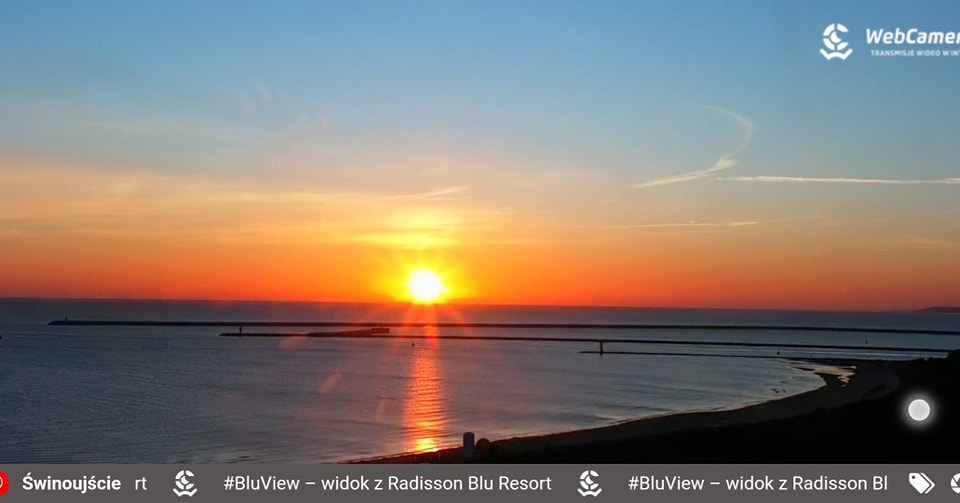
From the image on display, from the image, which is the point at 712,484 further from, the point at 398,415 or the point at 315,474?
the point at 398,415

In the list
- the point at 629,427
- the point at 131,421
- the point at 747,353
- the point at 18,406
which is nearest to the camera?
the point at 629,427

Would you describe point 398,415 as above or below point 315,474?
above

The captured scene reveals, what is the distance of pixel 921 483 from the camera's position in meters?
8.30

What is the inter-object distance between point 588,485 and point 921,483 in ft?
Answer: 10.1

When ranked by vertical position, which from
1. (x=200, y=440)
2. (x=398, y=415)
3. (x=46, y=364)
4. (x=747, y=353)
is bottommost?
(x=200, y=440)

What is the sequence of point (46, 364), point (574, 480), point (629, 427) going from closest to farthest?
point (574, 480) < point (629, 427) < point (46, 364)

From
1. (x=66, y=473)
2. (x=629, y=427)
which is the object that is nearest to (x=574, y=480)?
(x=66, y=473)

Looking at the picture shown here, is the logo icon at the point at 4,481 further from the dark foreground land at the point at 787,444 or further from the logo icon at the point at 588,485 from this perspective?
the dark foreground land at the point at 787,444

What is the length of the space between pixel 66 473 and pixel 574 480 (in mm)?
4914

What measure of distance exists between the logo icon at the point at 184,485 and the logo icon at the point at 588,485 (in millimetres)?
3636

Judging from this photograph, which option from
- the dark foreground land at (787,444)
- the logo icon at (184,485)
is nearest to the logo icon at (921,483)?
the dark foreground land at (787,444)

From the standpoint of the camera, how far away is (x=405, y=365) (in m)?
89.7

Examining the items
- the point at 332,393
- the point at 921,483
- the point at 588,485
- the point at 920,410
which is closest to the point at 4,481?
the point at 588,485

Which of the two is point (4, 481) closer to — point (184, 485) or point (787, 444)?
point (184, 485)
